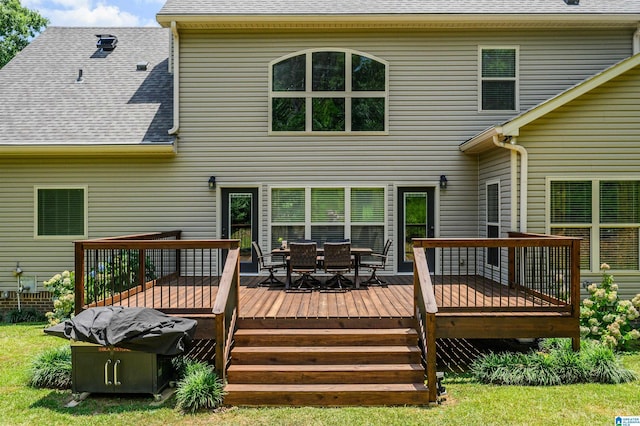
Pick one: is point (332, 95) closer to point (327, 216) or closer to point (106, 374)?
point (327, 216)

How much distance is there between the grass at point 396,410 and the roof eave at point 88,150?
15.4 ft

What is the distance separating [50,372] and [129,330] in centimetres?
162

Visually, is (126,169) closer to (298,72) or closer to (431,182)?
(298,72)

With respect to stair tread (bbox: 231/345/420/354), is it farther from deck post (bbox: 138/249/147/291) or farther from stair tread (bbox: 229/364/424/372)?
deck post (bbox: 138/249/147/291)

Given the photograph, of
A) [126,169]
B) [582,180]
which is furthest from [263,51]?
[582,180]

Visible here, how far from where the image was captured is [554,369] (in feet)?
18.1

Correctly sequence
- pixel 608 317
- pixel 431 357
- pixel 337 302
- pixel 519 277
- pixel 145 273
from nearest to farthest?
pixel 431 357, pixel 608 317, pixel 337 302, pixel 519 277, pixel 145 273

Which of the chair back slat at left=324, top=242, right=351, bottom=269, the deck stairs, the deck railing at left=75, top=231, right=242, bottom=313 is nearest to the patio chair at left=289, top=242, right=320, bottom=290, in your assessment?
the chair back slat at left=324, top=242, right=351, bottom=269

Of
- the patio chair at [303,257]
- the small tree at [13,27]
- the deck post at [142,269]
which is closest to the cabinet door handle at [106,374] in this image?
the deck post at [142,269]

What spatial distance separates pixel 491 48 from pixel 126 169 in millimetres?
7957

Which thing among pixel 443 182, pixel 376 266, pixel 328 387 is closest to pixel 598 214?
pixel 443 182

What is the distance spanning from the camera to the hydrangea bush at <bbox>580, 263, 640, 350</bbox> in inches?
251

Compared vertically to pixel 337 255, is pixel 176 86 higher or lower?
higher

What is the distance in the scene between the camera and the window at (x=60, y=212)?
915cm
